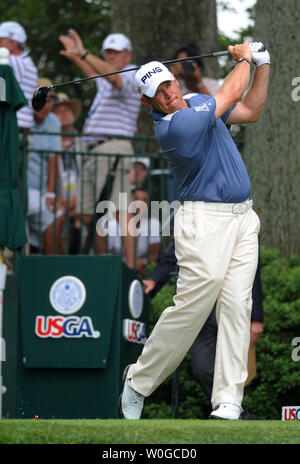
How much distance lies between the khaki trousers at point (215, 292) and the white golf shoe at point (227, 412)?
0.04m

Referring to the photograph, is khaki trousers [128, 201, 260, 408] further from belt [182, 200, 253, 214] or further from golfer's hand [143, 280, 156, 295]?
golfer's hand [143, 280, 156, 295]

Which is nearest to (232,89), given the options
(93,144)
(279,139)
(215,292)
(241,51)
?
(241,51)

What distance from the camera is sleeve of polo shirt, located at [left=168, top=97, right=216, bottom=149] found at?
239 inches

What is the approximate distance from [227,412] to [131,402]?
2.29 feet

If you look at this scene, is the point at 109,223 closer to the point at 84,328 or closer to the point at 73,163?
the point at 73,163

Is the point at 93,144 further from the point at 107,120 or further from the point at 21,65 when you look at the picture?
the point at 21,65

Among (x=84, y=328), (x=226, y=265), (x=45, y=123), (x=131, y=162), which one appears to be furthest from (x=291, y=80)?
(x=226, y=265)

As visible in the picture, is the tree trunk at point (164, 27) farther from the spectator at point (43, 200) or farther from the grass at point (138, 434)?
the grass at point (138, 434)

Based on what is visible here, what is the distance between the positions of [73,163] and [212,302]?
471 cm

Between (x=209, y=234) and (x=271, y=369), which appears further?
(x=271, y=369)

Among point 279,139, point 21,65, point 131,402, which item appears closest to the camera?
point 131,402

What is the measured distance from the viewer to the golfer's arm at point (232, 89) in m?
6.20

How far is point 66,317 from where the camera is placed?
782 centimetres

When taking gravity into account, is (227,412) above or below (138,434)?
below
